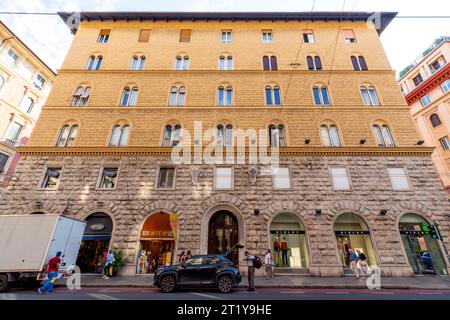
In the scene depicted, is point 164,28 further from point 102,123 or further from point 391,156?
point 391,156

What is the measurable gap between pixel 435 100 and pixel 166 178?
119 feet

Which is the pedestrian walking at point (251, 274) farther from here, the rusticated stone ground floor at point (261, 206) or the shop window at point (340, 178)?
the shop window at point (340, 178)

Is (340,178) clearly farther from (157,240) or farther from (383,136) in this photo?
(157,240)

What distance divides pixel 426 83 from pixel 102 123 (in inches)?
1603

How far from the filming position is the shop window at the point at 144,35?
22.0 meters

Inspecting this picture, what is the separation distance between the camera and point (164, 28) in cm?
2259

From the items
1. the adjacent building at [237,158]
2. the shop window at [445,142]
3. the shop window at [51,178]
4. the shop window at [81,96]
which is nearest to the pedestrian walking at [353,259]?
the adjacent building at [237,158]

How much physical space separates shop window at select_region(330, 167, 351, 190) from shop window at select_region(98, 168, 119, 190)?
15.7m

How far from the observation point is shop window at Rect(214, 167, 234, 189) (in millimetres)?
15414

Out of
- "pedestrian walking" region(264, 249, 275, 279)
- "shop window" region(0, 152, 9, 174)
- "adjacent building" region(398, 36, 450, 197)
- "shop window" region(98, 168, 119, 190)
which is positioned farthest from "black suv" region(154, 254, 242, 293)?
"adjacent building" region(398, 36, 450, 197)

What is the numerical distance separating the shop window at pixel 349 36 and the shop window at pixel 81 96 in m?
25.3

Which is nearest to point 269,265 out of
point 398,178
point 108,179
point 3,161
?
point 398,178

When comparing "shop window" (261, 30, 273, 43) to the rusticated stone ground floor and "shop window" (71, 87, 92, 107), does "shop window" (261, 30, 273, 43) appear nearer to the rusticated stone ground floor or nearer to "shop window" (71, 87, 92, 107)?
the rusticated stone ground floor
